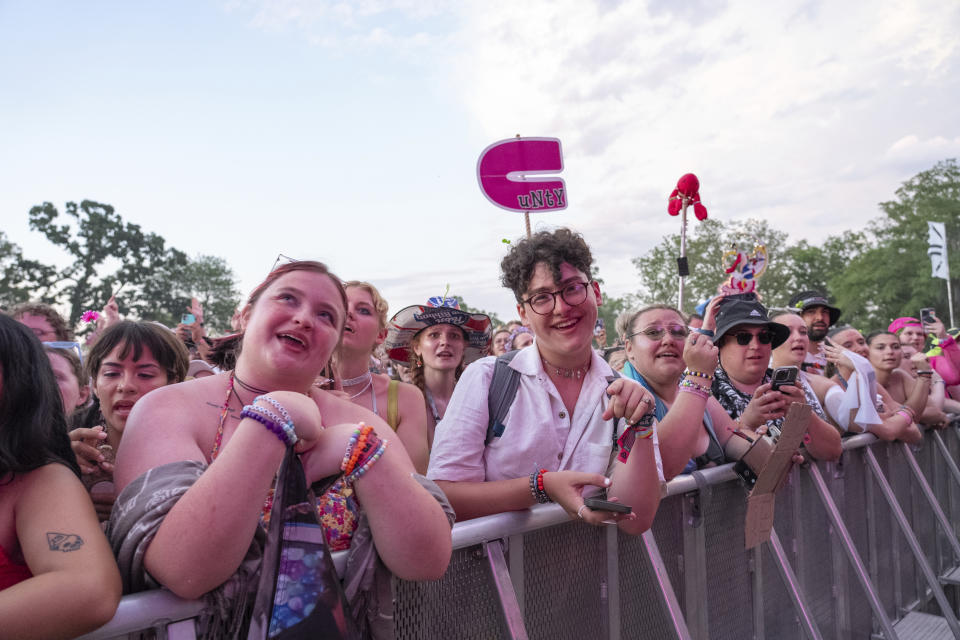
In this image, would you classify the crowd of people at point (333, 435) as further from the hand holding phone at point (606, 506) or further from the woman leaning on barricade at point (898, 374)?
the woman leaning on barricade at point (898, 374)

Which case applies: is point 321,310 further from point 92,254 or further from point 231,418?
point 92,254

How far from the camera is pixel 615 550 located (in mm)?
2480

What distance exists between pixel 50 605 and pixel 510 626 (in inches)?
50.4

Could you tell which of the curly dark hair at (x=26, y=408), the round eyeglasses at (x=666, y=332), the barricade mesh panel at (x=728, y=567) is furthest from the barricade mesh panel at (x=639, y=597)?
the curly dark hair at (x=26, y=408)

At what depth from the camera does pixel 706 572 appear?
291 cm

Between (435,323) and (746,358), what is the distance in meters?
2.01

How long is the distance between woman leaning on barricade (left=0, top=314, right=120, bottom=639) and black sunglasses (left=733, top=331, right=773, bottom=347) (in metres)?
3.20

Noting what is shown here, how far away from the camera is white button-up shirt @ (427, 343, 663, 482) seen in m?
2.40

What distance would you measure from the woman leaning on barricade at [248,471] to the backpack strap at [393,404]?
154 centimetres

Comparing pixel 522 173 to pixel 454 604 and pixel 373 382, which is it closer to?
pixel 373 382

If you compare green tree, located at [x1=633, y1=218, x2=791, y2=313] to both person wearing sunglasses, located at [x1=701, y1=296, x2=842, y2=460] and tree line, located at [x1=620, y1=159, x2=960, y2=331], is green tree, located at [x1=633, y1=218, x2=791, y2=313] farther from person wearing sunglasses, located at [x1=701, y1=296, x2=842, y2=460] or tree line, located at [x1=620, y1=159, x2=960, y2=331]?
person wearing sunglasses, located at [x1=701, y1=296, x2=842, y2=460]

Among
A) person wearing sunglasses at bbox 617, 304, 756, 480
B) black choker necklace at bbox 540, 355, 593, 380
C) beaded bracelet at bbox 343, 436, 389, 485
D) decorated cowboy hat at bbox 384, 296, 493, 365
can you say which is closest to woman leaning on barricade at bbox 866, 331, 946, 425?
person wearing sunglasses at bbox 617, 304, 756, 480

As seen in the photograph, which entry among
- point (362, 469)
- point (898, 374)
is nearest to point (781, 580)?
point (362, 469)

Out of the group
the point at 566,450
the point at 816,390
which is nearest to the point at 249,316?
the point at 566,450
